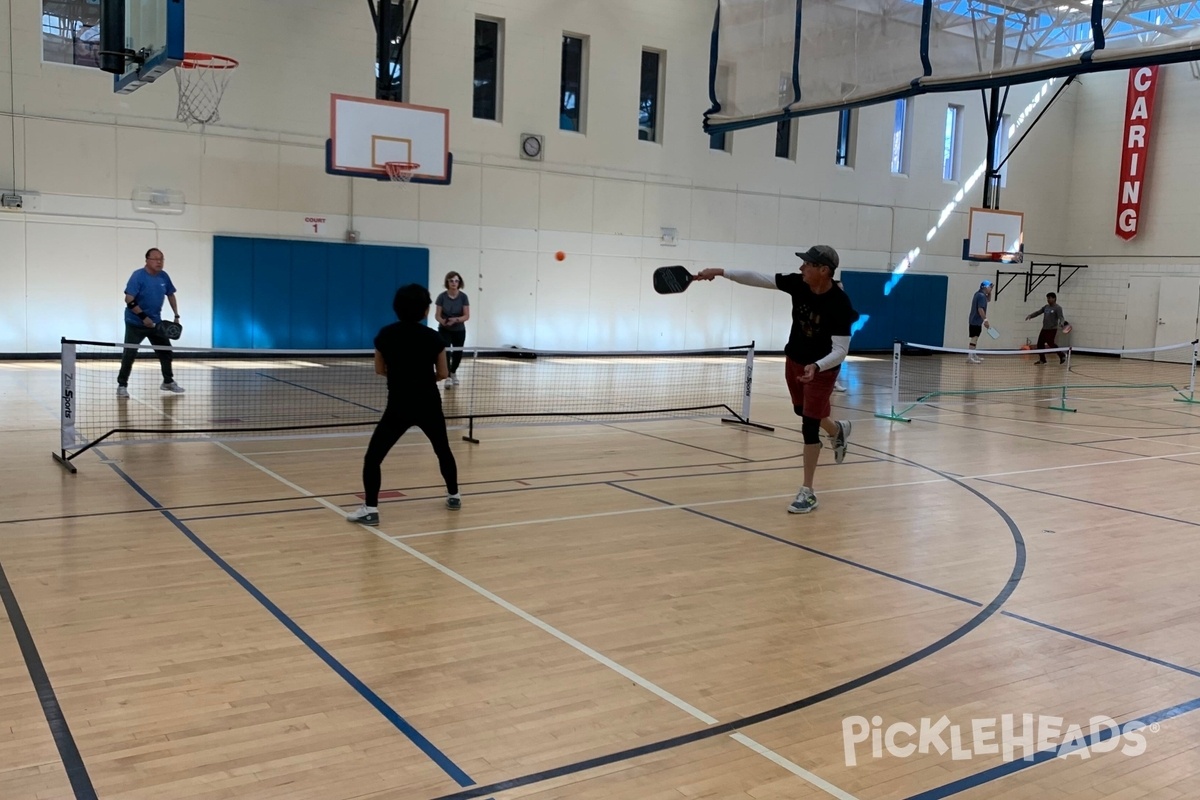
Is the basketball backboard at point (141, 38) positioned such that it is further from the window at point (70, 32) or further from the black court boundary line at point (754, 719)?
the window at point (70, 32)

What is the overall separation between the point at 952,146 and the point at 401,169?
20.2 m

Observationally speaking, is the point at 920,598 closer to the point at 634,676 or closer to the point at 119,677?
the point at 634,676

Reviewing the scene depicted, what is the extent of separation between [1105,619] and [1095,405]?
13327 mm

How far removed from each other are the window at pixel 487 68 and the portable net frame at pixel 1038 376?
10790 millimetres

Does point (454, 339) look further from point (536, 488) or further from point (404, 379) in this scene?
point (404, 379)

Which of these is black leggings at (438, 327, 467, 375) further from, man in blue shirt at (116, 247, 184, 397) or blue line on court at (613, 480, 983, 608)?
blue line on court at (613, 480, 983, 608)

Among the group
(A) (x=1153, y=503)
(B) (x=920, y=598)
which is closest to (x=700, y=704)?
(B) (x=920, y=598)

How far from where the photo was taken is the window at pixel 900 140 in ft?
95.0

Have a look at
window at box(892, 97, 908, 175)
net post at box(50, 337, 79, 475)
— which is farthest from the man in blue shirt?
window at box(892, 97, 908, 175)

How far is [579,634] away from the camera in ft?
16.1

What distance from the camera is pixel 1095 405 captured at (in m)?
17.3

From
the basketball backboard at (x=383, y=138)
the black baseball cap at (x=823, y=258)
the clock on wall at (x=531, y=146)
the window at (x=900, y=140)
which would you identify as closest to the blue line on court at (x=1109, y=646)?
the black baseball cap at (x=823, y=258)

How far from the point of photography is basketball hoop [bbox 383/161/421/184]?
16766 millimetres

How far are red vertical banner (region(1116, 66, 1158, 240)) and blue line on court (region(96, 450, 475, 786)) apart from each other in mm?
32163
